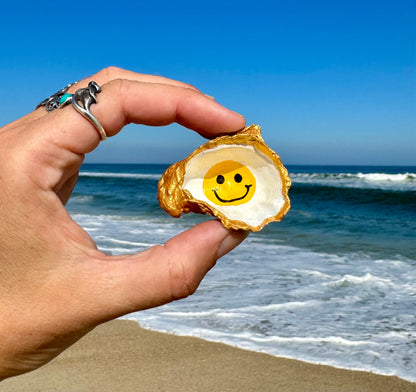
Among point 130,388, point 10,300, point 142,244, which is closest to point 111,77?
point 10,300

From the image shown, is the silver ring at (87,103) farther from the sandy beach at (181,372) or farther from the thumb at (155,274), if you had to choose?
the sandy beach at (181,372)

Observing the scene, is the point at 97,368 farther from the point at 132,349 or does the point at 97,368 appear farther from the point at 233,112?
the point at 233,112

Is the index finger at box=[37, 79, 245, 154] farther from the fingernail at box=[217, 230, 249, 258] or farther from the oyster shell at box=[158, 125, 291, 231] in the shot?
the fingernail at box=[217, 230, 249, 258]

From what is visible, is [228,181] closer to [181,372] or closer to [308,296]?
[181,372]

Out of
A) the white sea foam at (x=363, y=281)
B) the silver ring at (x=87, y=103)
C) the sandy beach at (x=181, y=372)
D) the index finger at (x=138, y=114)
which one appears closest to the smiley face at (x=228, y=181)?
the index finger at (x=138, y=114)

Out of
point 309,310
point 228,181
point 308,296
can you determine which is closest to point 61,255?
point 228,181

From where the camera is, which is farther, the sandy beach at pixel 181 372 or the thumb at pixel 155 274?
the sandy beach at pixel 181 372

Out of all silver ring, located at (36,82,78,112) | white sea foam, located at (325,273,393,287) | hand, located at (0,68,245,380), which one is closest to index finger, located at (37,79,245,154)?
hand, located at (0,68,245,380)
